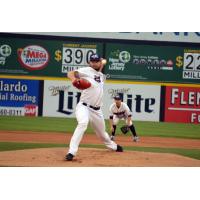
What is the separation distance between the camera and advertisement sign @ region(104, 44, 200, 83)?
10484mm

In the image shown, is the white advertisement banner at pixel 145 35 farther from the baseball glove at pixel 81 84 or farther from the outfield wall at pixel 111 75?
the baseball glove at pixel 81 84

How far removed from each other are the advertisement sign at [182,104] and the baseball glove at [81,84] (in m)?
3.14

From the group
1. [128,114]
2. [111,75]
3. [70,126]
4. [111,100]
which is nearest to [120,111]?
[128,114]

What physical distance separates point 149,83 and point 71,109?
5.98 feet

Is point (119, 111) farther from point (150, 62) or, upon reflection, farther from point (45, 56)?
point (45, 56)

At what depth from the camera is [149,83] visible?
11.1 meters

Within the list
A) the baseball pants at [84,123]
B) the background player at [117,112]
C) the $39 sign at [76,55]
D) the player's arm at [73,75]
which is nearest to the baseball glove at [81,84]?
the player's arm at [73,75]

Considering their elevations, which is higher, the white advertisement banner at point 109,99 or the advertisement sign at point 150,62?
the advertisement sign at point 150,62

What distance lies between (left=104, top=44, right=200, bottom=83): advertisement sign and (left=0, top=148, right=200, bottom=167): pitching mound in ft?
8.94

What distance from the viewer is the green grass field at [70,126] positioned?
34.8 feet

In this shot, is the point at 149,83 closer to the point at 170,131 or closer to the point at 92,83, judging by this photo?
the point at 170,131

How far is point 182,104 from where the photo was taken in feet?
34.8

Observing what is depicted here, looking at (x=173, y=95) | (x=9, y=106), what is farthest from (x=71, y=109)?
(x=173, y=95)

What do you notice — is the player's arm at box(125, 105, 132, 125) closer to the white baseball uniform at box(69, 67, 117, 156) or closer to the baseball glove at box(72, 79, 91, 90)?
the white baseball uniform at box(69, 67, 117, 156)
